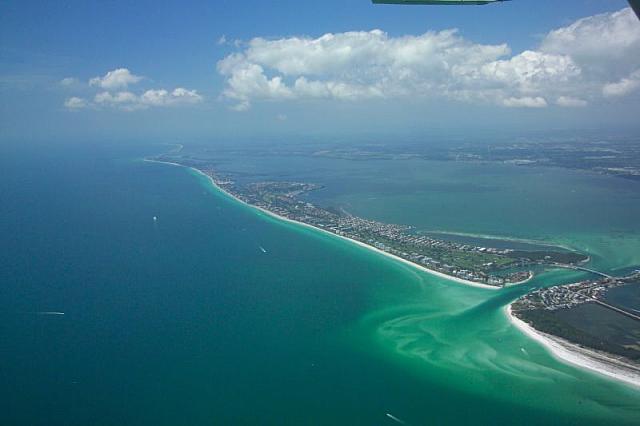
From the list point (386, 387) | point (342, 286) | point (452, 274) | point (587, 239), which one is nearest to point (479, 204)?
point (587, 239)

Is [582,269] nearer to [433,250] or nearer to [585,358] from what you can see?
[433,250]

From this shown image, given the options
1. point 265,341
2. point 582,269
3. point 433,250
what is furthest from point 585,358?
point 433,250

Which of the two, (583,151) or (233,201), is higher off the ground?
(583,151)

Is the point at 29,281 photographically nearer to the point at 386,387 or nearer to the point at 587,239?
the point at 386,387

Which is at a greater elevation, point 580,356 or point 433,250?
point 433,250

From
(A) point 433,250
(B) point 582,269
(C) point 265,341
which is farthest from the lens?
(A) point 433,250

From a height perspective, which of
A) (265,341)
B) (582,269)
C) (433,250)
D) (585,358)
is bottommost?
(265,341)
